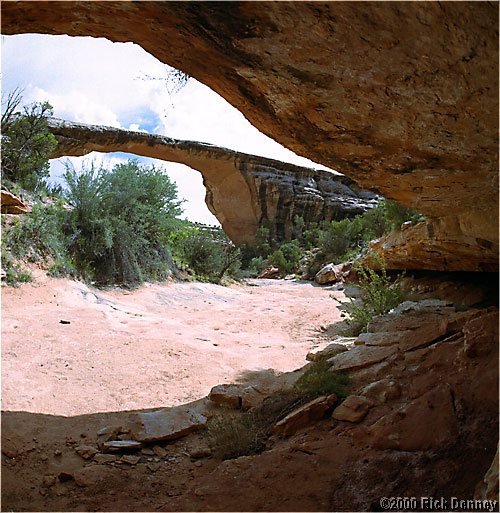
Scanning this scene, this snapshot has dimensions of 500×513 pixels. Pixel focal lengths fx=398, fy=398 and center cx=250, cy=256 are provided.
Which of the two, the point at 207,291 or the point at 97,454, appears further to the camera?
the point at 207,291

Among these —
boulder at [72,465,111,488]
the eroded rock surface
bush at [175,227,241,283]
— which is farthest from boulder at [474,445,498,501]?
bush at [175,227,241,283]

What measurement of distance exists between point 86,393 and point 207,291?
693 cm

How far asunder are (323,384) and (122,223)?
721 centimetres

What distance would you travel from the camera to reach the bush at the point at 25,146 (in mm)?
9000

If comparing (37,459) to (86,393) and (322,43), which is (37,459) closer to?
(86,393)

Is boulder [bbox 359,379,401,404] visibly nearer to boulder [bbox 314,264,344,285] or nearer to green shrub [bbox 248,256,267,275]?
boulder [bbox 314,264,344,285]

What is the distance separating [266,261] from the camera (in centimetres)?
2153

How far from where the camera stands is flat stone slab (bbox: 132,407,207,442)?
2904 millimetres

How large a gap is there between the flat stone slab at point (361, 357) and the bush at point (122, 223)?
580cm

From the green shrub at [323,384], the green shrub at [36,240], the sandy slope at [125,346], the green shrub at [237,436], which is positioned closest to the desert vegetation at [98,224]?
the green shrub at [36,240]

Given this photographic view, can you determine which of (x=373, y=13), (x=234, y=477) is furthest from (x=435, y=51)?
(x=234, y=477)

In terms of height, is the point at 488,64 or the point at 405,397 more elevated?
the point at 488,64

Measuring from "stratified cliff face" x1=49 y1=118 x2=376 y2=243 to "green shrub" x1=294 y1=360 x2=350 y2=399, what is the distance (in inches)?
697

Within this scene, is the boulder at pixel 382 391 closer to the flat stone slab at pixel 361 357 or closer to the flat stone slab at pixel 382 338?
the flat stone slab at pixel 361 357
